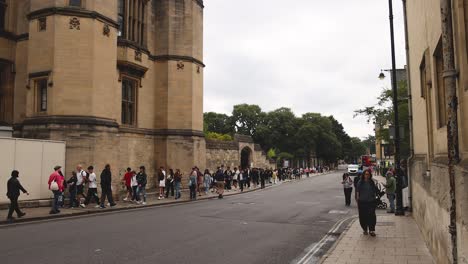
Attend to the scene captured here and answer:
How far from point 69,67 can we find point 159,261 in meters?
13.4

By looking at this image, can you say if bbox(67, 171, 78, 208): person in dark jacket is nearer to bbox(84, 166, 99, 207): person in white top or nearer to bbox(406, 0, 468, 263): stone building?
bbox(84, 166, 99, 207): person in white top

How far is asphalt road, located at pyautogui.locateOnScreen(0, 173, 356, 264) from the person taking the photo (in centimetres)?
780

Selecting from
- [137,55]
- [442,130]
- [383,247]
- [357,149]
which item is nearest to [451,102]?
[442,130]

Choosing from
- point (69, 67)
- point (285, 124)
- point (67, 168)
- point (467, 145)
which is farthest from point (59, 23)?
point (285, 124)

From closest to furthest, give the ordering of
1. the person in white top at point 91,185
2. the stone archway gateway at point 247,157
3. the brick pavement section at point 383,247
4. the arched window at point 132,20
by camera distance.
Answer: the brick pavement section at point 383,247 < the person in white top at point 91,185 < the arched window at point 132,20 < the stone archway gateway at point 247,157

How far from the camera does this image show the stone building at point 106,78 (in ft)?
60.0

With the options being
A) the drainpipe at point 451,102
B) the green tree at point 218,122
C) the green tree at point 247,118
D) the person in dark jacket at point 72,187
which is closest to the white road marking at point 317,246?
the drainpipe at point 451,102

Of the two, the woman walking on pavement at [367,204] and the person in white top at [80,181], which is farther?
the person in white top at [80,181]

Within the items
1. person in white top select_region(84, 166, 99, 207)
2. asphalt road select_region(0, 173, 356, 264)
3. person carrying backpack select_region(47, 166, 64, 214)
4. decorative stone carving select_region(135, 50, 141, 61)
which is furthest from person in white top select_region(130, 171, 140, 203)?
decorative stone carving select_region(135, 50, 141, 61)

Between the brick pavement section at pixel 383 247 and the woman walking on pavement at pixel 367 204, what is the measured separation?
296mm

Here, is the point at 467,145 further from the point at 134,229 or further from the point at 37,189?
the point at 37,189

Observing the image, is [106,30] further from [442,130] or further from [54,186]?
[442,130]

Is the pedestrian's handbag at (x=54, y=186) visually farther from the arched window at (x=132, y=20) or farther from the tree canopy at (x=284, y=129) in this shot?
the tree canopy at (x=284, y=129)

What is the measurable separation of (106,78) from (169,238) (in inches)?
462
